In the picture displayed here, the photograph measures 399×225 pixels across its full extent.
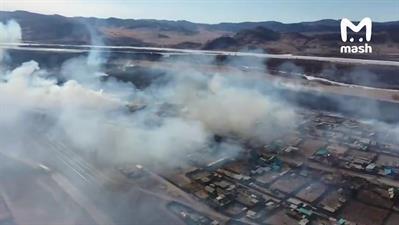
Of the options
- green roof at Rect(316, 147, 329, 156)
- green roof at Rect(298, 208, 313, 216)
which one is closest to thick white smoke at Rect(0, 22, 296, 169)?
green roof at Rect(316, 147, 329, 156)

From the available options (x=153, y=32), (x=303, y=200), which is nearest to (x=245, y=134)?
(x=303, y=200)

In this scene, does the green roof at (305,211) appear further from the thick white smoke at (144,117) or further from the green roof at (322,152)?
the green roof at (322,152)

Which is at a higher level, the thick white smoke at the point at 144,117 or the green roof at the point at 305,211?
the thick white smoke at the point at 144,117

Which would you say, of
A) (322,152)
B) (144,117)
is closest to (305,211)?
(322,152)

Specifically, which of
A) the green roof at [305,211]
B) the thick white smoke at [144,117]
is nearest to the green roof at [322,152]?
the thick white smoke at [144,117]

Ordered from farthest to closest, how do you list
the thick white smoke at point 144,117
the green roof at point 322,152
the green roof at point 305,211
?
the green roof at point 322,152
the thick white smoke at point 144,117
the green roof at point 305,211

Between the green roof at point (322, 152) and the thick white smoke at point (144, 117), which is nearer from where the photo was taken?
the thick white smoke at point (144, 117)

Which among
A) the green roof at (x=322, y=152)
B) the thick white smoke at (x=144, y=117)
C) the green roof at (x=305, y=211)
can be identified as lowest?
the green roof at (x=305, y=211)

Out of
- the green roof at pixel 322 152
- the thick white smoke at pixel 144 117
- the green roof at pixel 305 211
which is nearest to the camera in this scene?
the green roof at pixel 305 211

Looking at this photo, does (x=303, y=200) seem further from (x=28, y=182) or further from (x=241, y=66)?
(x=241, y=66)

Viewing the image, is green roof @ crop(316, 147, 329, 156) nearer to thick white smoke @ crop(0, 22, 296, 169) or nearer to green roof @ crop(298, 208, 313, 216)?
thick white smoke @ crop(0, 22, 296, 169)

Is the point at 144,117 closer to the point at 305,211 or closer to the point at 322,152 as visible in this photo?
the point at 322,152
